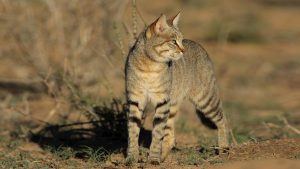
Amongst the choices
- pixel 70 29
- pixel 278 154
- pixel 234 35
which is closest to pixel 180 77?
pixel 278 154

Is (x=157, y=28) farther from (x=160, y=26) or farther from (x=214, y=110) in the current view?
(x=214, y=110)

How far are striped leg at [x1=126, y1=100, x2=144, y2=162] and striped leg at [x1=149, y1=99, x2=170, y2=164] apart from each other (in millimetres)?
153

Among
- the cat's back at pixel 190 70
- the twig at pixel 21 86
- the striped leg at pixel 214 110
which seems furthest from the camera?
the twig at pixel 21 86

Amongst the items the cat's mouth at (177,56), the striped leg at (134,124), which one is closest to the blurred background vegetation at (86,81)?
the striped leg at (134,124)

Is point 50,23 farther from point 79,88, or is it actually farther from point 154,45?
point 154,45

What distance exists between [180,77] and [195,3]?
1288 centimetres

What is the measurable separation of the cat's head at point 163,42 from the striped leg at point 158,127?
1.49ft

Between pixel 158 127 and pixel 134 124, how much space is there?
0.24 meters

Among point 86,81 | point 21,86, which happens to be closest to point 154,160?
point 86,81

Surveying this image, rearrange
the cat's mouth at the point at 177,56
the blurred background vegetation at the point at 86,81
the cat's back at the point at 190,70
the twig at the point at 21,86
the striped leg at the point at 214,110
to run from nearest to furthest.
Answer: the cat's mouth at the point at 177,56 < the cat's back at the point at 190,70 < the striped leg at the point at 214,110 < the blurred background vegetation at the point at 86,81 < the twig at the point at 21,86

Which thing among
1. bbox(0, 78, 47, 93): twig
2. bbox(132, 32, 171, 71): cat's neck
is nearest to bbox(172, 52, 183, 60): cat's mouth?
bbox(132, 32, 171, 71): cat's neck

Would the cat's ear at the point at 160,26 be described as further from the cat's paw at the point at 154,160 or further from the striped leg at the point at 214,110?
the cat's paw at the point at 154,160

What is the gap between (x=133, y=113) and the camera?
23.0ft

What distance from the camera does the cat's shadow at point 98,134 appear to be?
8094 millimetres
